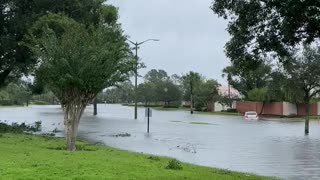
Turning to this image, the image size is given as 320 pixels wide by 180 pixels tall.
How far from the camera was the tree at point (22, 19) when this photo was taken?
31656 mm

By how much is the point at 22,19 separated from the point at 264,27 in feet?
77.0

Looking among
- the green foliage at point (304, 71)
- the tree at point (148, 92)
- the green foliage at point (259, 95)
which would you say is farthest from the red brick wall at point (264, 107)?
the green foliage at point (304, 71)

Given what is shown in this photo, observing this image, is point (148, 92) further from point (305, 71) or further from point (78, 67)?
point (78, 67)

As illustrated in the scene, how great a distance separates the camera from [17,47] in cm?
3183

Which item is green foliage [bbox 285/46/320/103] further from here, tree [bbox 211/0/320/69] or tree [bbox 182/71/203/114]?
tree [bbox 182/71/203/114]

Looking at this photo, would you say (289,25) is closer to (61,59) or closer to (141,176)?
(141,176)

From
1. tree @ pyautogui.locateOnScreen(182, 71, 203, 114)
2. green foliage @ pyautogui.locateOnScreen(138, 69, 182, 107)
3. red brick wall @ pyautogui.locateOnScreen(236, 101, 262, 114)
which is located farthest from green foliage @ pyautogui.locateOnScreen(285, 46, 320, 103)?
green foliage @ pyautogui.locateOnScreen(138, 69, 182, 107)

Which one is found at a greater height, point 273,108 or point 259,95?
point 259,95

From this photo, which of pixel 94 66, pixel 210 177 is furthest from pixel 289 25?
pixel 94 66

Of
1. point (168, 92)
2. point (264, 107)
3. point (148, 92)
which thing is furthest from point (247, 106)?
point (148, 92)

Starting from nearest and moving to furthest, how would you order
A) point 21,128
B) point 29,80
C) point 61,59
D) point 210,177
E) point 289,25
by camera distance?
point 289,25 < point 210,177 < point 61,59 < point 21,128 < point 29,80

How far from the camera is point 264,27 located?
1095cm

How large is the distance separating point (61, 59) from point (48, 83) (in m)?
1.78

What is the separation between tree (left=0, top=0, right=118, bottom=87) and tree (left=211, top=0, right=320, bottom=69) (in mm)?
21548
